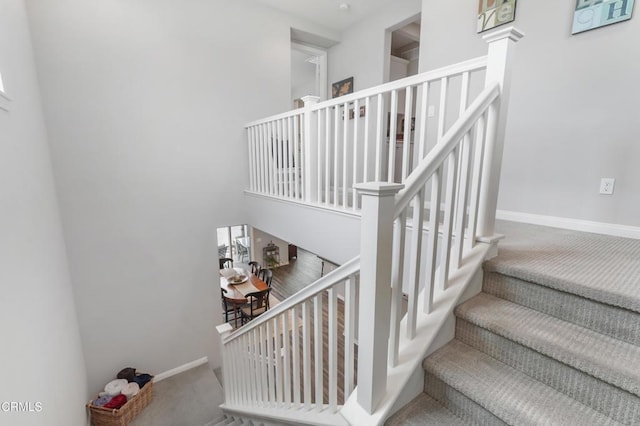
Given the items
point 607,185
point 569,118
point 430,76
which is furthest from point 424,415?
point 569,118

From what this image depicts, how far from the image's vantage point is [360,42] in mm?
4113

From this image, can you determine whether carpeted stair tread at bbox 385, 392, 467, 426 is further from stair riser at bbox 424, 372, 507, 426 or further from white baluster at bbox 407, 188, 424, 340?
white baluster at bbox 407, 188, 424, 340

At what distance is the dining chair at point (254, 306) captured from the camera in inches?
216

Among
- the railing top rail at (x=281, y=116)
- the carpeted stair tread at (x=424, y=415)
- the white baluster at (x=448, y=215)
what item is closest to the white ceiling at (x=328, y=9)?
the railing top rail at (x=281, y=116)

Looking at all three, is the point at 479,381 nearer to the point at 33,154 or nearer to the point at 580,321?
the point at 580,321

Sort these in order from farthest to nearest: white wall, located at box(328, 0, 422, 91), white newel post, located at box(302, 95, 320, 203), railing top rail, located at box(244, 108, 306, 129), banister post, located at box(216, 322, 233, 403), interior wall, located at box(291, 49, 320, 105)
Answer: interior wall, located at box(291, 49, 320, 105)
white wall, located at box(328, 0, 422, 91)
banister post, located at box(216, 322, 233, 403)
railing top rail, located at box(244, 108, 306, 129)
white newel post, located at box(302, 95, 320, 203)

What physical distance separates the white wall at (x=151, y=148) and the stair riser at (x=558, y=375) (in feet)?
10.5

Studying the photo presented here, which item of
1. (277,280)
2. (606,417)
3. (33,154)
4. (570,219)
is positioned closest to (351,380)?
(606,417)

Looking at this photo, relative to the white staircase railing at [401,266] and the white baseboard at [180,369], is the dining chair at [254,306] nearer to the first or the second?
the white baseboard at [180,369]

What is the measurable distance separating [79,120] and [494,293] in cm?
381

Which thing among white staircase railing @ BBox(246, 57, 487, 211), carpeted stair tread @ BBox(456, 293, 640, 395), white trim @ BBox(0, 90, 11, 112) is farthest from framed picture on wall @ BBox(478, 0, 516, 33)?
white trim @ BBox(0, 90, 11, 112)

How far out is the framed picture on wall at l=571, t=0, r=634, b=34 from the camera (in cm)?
179

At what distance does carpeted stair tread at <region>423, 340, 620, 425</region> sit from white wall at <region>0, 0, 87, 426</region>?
5.62ft

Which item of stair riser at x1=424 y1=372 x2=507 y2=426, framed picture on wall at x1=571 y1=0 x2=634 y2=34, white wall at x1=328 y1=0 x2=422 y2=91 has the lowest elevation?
stair riser at x1=424 y1=372 x2=507 y2=426
